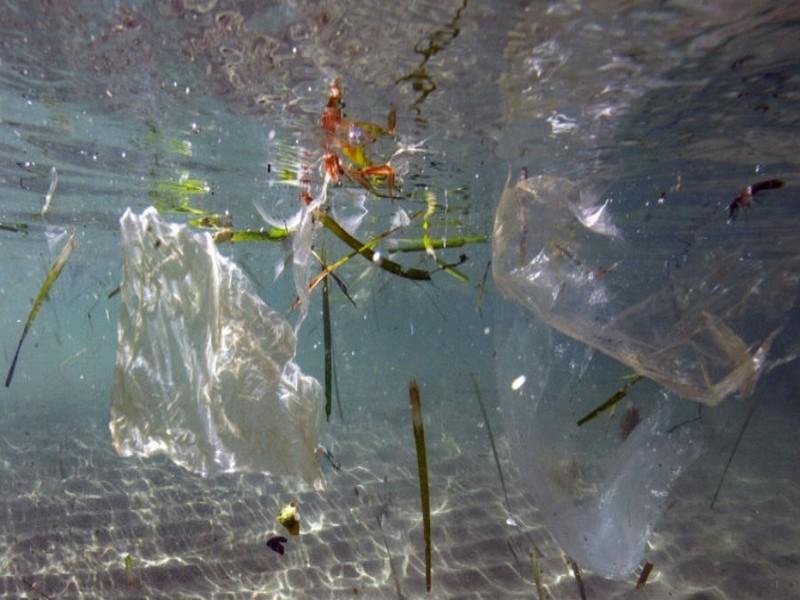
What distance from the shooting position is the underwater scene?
2.94 m

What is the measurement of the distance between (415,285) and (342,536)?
165 inches

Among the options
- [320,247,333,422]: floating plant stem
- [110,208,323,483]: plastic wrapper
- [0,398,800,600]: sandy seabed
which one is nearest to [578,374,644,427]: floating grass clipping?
[320,247,333,422]: floating plant stem

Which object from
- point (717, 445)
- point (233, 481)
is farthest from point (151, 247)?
point (717, 445)

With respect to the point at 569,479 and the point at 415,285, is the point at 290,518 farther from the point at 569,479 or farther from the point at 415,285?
the point at 415,285

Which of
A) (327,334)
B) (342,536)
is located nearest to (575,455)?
(327,334)

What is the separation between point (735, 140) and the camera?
42.5ft

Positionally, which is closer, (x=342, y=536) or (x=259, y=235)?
(x=259, y=235)

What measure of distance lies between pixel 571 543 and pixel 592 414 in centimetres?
109

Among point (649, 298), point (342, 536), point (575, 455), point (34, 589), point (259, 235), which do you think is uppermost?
point (259, 235)

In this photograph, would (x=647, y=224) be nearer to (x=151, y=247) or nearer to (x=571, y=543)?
(x=571, y=543)

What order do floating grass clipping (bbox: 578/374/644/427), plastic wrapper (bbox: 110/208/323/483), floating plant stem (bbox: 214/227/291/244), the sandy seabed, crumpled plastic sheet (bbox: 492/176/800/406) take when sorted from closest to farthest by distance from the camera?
plastic wrapper (bbox: 110/208/323/483)
crumpled plastic sheet (bbox: 492/176/800/406)
floating plant stem (bbox: 214/227/291/244)
floating grass clipping (bbox: 578/374/644/427)
the sandy seabed

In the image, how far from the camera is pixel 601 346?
11.6ft

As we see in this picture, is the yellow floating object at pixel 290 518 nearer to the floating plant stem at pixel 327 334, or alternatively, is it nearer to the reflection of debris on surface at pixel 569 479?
the floating plant stem at pixel 327 334

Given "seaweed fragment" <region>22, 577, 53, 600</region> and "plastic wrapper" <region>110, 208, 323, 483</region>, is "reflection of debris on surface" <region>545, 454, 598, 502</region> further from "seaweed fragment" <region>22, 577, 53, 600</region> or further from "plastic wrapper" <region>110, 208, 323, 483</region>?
"seaweed fragment" <region>22, 577, 53, 600</region>
